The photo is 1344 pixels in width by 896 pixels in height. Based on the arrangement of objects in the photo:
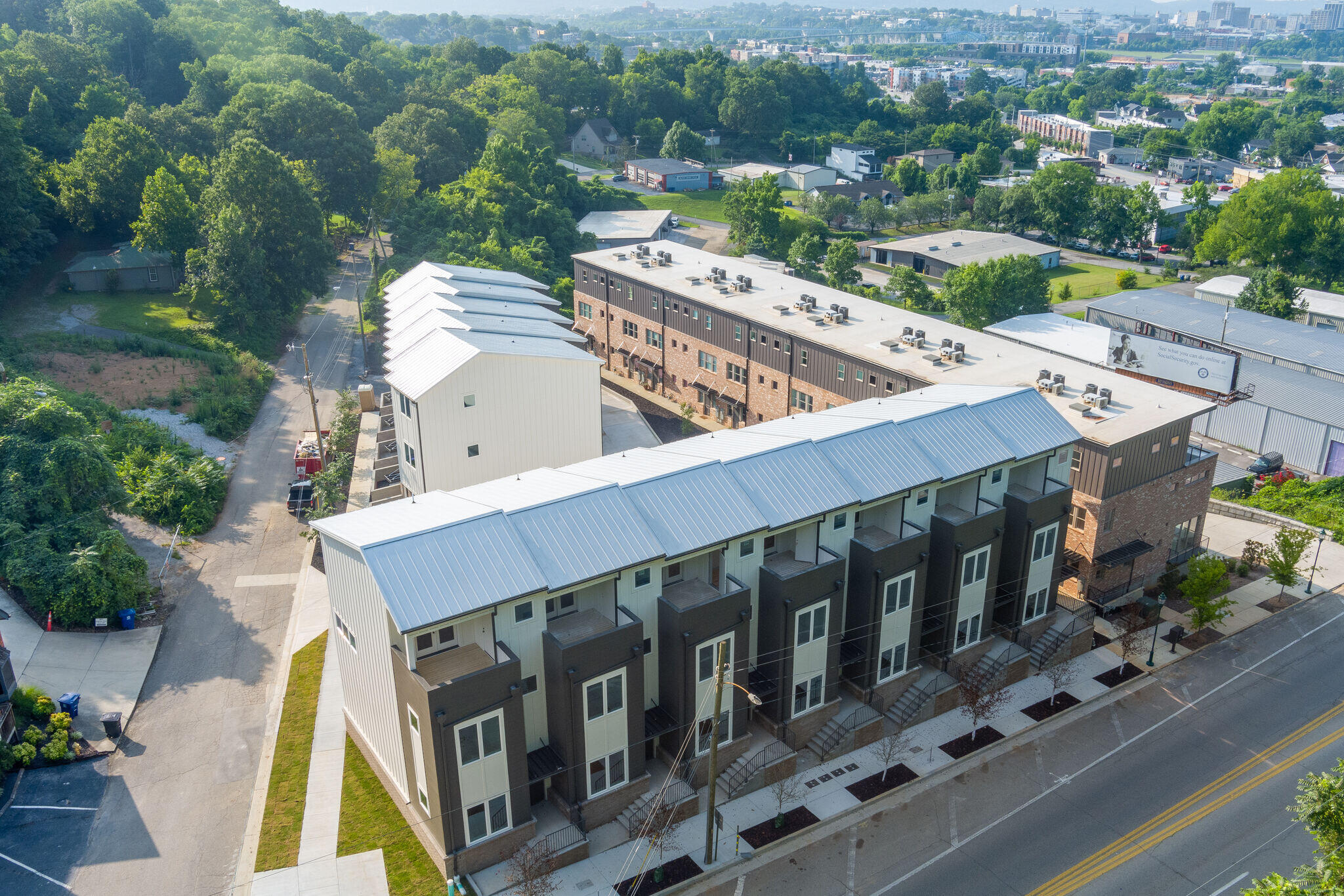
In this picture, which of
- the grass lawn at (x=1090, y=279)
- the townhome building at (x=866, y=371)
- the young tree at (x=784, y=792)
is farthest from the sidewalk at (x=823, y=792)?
the grass lawn at (x=1090, y=279)

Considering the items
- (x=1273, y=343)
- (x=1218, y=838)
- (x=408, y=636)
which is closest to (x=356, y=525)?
(x=408, y=636)

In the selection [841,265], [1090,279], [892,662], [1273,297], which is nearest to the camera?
[892,662]

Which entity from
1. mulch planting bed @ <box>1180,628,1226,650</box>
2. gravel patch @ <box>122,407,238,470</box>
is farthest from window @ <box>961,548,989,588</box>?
gravel patch @ <box>122,407,238,470</box>

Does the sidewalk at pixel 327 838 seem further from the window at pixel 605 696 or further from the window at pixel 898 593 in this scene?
the window at pixel 898 593

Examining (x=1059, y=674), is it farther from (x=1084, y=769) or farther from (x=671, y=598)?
(x=671, y=598)

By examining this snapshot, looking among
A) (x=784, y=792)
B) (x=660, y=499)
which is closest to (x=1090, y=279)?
(x=784, y=792)
